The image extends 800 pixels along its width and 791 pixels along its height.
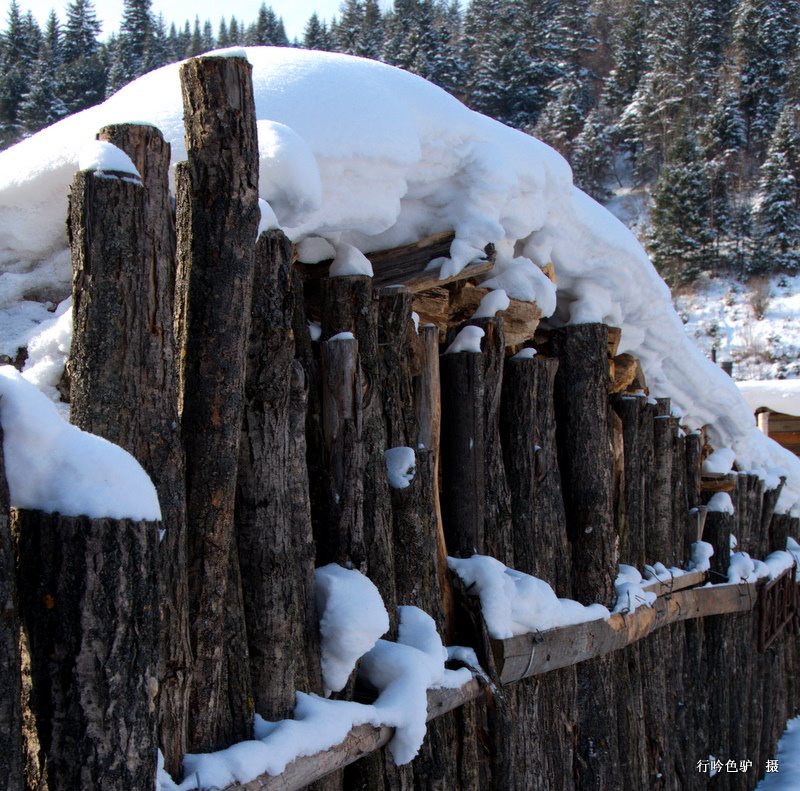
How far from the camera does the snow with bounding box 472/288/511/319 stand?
372 cm

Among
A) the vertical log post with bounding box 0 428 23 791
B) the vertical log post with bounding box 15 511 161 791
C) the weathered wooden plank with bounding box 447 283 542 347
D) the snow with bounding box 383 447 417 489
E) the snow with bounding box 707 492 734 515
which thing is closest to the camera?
the vertical log post with bounding box 0 428 23 791

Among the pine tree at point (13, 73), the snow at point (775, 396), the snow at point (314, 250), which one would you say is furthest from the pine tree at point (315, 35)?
the snow at point (314, 250)

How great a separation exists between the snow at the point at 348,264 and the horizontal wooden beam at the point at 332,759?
1326 mm

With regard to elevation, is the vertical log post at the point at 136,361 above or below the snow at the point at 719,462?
above

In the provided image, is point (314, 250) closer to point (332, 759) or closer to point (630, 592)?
point (332, 759)

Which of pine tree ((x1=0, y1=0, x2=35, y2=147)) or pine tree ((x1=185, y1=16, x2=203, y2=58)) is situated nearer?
pine tree ((x1=0, y1=0, x2=35, y2=147))

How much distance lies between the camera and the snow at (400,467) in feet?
9.77

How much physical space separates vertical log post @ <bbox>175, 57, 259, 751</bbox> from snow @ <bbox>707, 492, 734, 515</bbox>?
533 cm

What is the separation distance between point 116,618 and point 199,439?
1.86 feet

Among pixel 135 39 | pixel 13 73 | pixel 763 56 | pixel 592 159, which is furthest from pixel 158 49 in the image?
pixel 763 56

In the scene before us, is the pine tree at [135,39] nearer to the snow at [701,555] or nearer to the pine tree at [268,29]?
the pine tree at [268,29]

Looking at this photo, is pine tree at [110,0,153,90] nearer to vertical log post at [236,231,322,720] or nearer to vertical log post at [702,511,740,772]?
vertical log post at [702,511,740,772]

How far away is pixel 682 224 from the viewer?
35.6m

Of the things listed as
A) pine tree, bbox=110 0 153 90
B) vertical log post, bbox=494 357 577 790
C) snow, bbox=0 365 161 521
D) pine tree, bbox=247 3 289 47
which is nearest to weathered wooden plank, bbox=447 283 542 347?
vertical log post, bbox=494 357 577 790
